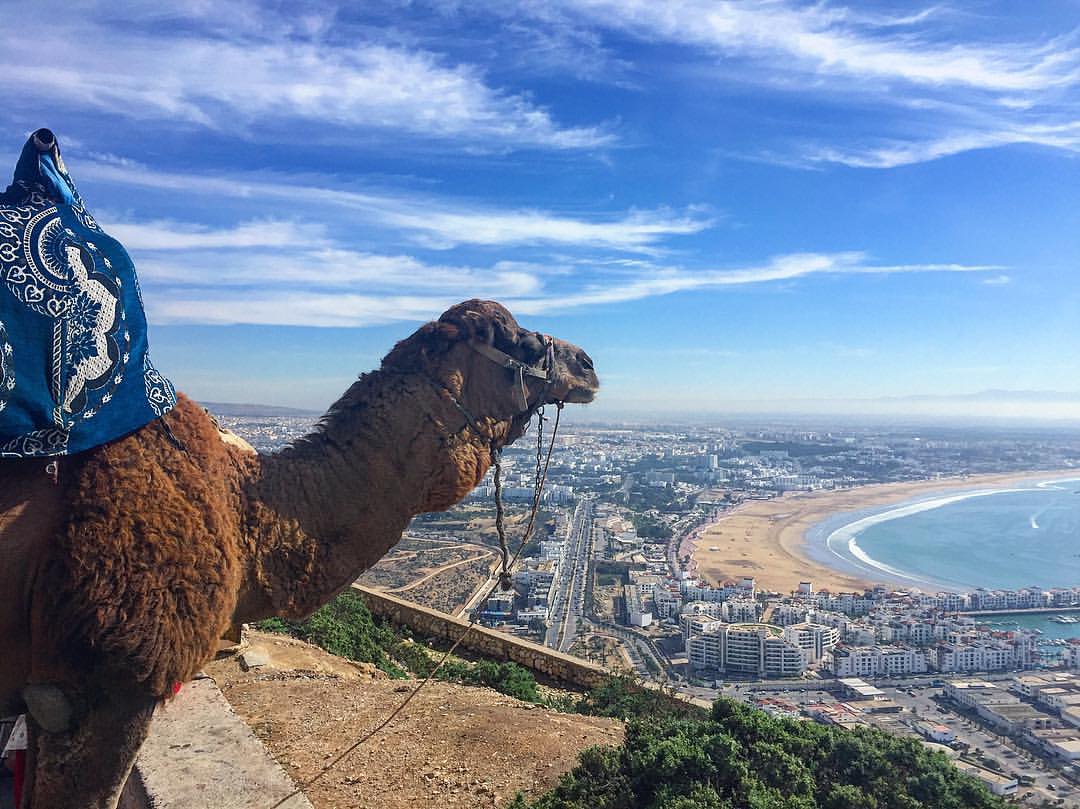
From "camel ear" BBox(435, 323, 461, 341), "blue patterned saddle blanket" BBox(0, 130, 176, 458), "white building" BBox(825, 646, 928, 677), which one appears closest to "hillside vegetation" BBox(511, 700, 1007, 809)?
"camel ear" BBox(435, 323, 461, 341)

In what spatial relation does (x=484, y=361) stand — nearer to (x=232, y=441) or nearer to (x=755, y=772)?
(x=232, y=441)

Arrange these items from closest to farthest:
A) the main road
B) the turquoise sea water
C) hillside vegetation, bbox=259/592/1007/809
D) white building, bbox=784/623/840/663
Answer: hillside vegetation, bbox=259/592/1007/809
white building, bbox=784/623/840/663
the main road
the turquoise sea water

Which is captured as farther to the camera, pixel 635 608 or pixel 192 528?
pixel 635 608

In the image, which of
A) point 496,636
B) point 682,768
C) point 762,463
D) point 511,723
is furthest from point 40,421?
point 762,463

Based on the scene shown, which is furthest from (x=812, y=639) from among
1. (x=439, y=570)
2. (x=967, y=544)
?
(x=967, y=544)

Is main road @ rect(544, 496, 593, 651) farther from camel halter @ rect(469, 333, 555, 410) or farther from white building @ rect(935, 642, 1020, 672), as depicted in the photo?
camel halter @ rect(469, 333, 555, 410)

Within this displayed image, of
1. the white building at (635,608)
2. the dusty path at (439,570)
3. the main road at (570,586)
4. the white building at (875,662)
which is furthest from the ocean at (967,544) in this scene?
the dusty path at (439,570)

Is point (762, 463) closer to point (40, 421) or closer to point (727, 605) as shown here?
point (727, 605)
